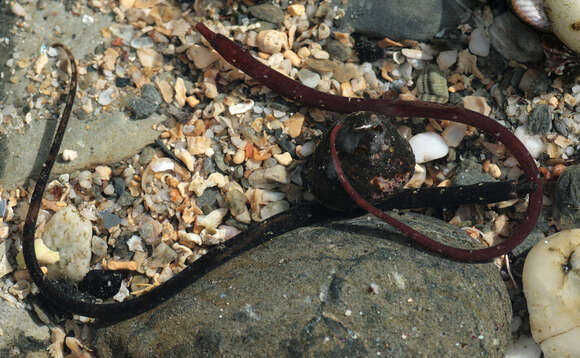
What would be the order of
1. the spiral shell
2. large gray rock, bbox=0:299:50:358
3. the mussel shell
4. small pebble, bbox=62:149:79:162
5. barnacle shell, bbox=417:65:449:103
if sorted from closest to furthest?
the mussel shell < large gray rock, bbox=0:299:50:358 < the spiral shell < small pebble, bbox=62:149:79:162 < barnacle shell, bbox=417:65:449:103

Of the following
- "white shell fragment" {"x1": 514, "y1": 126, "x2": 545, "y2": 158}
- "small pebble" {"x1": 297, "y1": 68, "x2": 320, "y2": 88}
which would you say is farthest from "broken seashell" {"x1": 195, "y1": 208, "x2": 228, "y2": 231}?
"white shell fragment" {"x1": 514, "y1": 126, "x2": 545, "y2": 158}

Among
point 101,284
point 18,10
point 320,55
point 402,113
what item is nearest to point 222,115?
point 320,55

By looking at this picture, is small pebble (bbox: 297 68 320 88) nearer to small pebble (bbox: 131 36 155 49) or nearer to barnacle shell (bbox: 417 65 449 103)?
barnacle shell (bbox: 417 65 449 103)

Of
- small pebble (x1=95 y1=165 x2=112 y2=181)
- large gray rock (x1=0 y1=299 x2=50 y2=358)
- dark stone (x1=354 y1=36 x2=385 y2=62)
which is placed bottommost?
large gray rock (x1=0 y1=299 x2=50 y2=358)

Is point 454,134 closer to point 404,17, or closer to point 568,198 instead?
point 568,198

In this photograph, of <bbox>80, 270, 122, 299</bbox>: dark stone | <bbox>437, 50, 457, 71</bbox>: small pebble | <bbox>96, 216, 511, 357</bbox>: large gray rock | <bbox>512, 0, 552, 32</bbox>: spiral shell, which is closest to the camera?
<bbox>96, 216, 511, 357</bbox>: large gray rock

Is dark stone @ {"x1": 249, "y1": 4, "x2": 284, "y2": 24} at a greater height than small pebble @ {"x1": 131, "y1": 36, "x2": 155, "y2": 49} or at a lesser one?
greater

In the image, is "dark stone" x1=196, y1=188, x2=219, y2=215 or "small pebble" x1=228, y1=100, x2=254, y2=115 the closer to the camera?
"dark stone" x1=196, y1=188, x2=219, y2=215

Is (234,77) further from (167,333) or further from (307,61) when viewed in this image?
(167,333)
